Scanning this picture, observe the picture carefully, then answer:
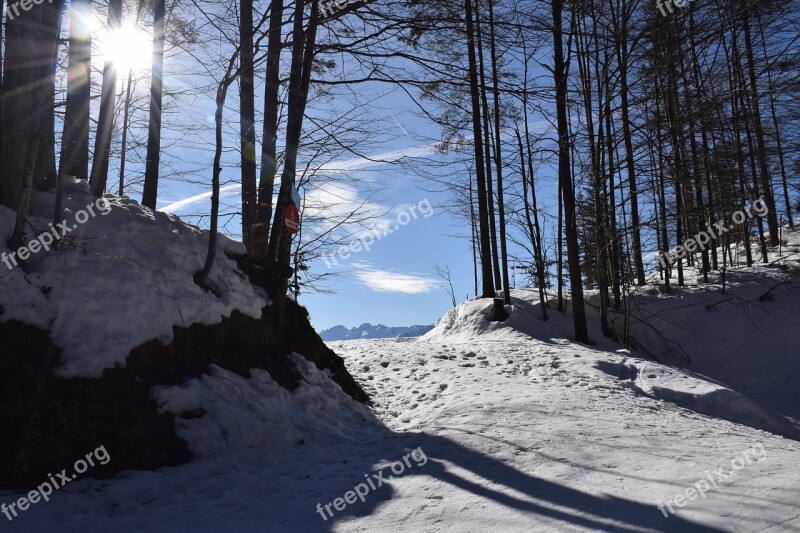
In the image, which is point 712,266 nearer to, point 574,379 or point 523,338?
point 523,338

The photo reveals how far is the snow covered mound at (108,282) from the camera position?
433 cm

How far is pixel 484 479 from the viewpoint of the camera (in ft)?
13.9

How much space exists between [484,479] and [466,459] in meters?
0.56

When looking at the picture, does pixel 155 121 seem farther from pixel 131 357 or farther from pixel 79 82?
pixel 131 357

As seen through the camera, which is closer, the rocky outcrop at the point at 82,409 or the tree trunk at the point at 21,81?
the rocky outcrop at the point at 82,409

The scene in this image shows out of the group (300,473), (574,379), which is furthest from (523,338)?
(300,473)

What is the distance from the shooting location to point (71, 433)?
400 centimetres

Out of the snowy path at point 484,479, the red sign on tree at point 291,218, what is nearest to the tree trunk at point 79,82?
the red sign on tree at point 291,218

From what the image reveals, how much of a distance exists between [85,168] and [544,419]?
750cm

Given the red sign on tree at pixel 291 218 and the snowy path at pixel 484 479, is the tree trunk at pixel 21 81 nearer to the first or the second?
the red sign on tree at pixel 291 218

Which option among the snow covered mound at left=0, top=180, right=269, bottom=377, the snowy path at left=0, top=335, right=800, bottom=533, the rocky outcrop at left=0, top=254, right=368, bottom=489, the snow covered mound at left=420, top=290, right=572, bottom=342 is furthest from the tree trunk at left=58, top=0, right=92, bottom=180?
the snow covered mound at left=420, top=290, right=572, bottom=342

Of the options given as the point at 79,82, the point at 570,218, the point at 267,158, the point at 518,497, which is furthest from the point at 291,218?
the point at 570,218

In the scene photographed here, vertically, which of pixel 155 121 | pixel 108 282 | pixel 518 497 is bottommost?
pixel 518 497

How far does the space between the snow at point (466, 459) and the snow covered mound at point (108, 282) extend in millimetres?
737
